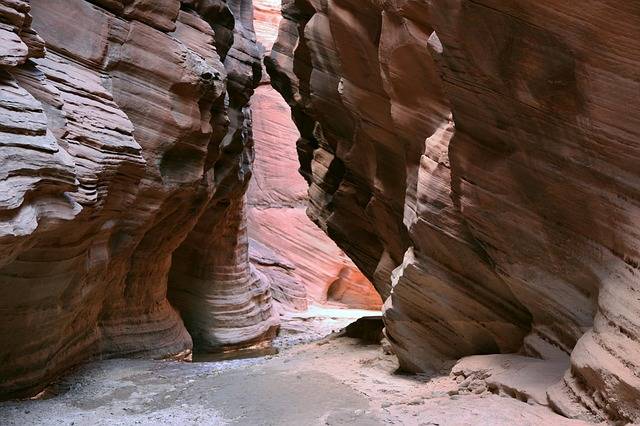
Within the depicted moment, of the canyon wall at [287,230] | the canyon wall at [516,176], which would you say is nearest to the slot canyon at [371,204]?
the canyon wall at [516,176]

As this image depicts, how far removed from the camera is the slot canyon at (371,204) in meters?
4.93

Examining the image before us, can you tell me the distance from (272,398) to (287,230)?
67.5 ft

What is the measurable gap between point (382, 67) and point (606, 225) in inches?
162

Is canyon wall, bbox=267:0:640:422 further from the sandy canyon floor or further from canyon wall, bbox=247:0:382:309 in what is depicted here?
canyon wall, bbox=247:0:382:309

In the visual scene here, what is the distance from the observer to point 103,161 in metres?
7.70

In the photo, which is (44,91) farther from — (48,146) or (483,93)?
(483,93)

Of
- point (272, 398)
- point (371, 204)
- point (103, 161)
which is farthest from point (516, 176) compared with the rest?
point (371, 204)

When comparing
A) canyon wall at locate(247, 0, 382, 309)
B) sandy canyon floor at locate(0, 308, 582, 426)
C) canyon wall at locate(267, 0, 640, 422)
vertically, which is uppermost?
canyon wall at locate(267, 0, 640, 422)

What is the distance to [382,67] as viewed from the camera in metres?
8.38

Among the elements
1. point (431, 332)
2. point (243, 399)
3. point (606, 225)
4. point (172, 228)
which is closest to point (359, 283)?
point (172, 228)

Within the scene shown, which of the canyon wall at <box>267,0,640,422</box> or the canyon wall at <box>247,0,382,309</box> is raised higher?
the canyon wall at <box>267,0,640,422</box>

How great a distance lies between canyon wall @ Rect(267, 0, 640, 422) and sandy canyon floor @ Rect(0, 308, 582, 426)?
61 centimetres

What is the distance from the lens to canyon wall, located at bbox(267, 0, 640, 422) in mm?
4691

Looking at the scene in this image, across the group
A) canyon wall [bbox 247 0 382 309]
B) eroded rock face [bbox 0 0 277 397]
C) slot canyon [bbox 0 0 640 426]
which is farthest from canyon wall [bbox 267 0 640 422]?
canyon wall [bbox 247 0 382 309]
